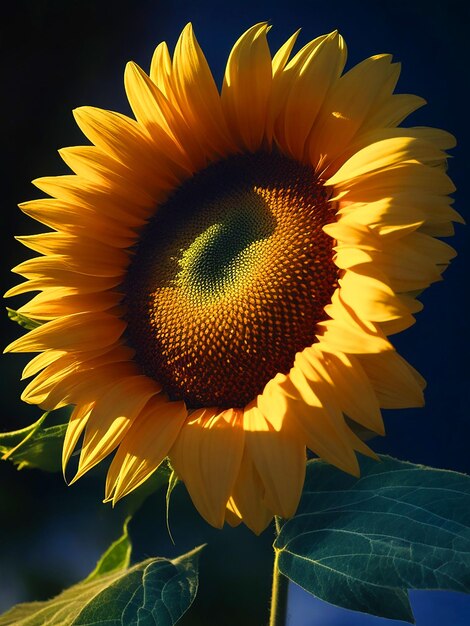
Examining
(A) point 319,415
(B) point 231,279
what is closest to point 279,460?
(A) point 319,415

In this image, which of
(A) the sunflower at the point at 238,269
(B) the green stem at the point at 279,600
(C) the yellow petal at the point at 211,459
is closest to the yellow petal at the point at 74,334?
(A) the sunflower at the point at 238,269

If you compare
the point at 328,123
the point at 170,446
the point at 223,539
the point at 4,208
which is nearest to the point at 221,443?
the point at 170,446

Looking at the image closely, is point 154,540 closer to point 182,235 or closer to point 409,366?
point 182,235

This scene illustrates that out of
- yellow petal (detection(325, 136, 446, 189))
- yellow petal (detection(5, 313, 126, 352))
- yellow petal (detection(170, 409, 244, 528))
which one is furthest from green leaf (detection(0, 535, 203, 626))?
yellow petal (detection(325, 136, 446, 189))

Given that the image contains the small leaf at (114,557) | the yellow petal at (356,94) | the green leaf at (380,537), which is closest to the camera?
the green leaf at (380,537)

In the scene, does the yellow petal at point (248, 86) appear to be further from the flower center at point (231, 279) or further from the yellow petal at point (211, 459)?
the yellow petal at point (211, 459)

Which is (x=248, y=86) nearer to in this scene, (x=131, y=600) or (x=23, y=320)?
(x=23, y=320)
